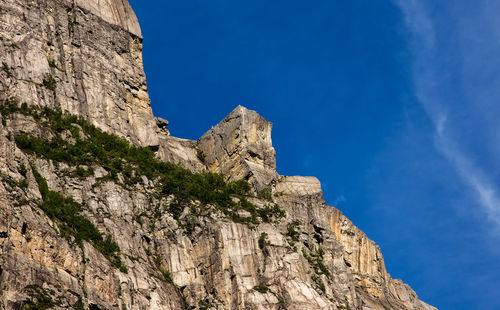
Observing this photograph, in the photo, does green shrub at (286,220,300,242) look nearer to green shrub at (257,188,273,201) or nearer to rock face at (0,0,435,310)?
rock face at (0,0,435,310)

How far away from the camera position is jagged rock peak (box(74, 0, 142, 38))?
9299cm

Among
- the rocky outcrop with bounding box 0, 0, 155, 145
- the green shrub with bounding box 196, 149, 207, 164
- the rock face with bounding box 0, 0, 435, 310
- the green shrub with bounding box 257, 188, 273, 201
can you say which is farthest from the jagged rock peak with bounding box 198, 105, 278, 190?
the rocky outcrop with bounding box 0, 0, 155, 145

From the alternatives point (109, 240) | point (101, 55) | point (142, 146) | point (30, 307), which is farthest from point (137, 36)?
point (30, 307)

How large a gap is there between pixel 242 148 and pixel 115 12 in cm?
2154

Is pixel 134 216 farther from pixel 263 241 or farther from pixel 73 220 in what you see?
pixel 263 241

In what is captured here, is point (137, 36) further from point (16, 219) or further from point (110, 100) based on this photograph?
point (16, 219)

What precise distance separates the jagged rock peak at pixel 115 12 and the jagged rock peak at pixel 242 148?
1525 cm

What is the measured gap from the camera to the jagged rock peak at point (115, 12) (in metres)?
93.0

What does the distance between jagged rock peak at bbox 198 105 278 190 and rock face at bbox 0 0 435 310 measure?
0.53ft

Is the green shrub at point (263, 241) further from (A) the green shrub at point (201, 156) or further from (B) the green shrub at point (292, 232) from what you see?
(A) the green shrub at point (201, 156)

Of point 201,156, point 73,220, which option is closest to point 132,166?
point 73,220

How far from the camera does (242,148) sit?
91.4m

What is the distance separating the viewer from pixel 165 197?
7412 centimetres

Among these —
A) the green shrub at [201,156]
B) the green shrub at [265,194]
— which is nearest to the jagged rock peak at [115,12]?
the green shrub at [201,156]
